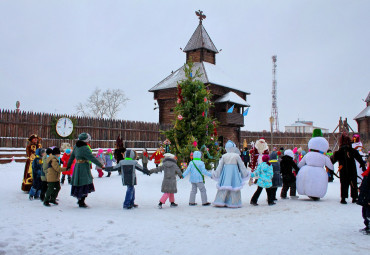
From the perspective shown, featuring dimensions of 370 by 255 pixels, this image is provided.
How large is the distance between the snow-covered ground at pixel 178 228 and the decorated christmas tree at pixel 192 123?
5.54 metres

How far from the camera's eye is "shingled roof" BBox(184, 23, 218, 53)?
1249 inches

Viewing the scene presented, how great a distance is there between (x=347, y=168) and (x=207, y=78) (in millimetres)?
20176

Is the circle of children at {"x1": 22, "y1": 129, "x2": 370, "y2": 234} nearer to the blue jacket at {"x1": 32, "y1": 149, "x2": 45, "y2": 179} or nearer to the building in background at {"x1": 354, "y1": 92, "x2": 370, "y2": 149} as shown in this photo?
the blue jacket at {"x1": 32, "y1": 149, "x2": 45, "y2": 179}

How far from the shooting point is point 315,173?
28.4 feet

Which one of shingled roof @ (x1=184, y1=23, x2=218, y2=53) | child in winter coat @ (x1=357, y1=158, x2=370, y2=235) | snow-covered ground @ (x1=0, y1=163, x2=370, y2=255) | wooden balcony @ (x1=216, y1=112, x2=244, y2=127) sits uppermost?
shingled roof @ (x1=184, y1=23, x2=218, y2=53)

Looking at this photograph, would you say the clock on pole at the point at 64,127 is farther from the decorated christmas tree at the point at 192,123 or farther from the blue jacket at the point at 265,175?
the blue jacket at the point at 265,175

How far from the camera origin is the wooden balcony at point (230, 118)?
28.3 meters

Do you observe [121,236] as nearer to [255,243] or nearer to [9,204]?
[255,243]

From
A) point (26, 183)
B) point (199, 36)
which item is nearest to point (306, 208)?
point (26, 183)

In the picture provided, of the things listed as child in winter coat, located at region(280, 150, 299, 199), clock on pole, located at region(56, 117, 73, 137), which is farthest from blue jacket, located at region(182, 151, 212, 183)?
clock on pole, located at region(56, 117, 73, 137)

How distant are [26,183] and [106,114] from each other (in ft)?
146

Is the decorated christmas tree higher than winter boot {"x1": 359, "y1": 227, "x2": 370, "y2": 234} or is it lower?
higher

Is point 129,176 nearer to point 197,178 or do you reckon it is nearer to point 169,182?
point 169,182

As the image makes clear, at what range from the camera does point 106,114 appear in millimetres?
52500
